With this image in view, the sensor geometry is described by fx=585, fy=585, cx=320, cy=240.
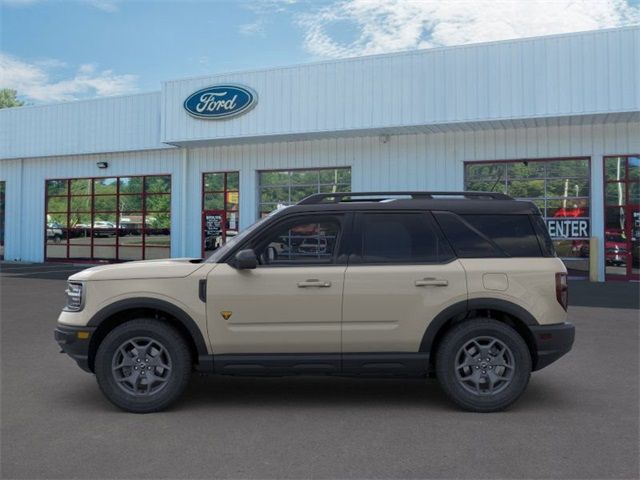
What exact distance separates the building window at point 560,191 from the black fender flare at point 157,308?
13.7 meters

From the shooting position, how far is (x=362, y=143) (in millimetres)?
18297

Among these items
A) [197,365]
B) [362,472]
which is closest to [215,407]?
[197,365]

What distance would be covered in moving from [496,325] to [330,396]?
165cm

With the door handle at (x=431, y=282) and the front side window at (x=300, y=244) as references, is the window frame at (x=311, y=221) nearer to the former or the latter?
the front side window at (x=300, y=244)

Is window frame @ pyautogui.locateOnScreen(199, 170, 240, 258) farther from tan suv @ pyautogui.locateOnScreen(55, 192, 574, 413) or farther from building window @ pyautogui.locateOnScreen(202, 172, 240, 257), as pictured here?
tan suv @ pyautogui.locateOnScreen(55, 192, 574, 413)

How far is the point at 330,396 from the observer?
5.43 metres

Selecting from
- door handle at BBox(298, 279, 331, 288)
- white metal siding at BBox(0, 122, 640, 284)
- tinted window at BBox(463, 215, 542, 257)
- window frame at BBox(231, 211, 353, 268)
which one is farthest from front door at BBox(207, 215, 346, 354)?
white metal siding at BBox(0, 122, 640, 284)

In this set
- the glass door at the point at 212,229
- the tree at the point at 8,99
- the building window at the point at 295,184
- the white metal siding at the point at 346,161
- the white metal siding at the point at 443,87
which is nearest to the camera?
the white metal siding at the point at 443,87

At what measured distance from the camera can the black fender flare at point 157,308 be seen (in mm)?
4852

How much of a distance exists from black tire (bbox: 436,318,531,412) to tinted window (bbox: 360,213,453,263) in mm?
677

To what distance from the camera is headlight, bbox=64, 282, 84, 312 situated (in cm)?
495

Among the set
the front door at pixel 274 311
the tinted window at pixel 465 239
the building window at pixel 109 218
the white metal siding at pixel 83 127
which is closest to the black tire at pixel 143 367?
the front door at pixel 274 311

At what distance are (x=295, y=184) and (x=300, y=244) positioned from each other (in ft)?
47.7

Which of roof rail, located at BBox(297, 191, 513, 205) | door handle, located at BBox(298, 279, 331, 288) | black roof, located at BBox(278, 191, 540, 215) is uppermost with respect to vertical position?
roof rail, located at BBox(297, 191, 513, 205)
